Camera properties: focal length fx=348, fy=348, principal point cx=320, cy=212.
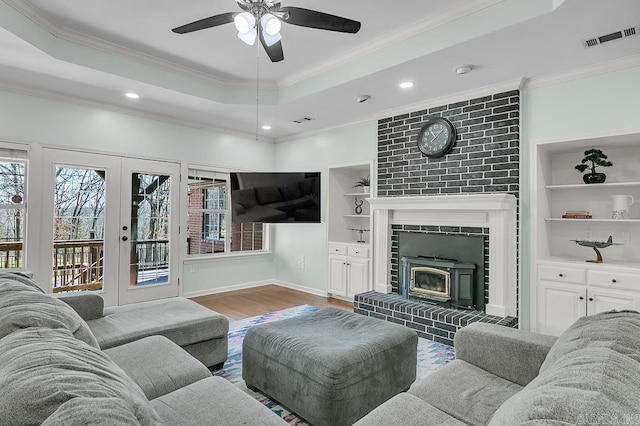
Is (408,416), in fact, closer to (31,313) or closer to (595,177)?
(31,313)

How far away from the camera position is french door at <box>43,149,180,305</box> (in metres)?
4.25

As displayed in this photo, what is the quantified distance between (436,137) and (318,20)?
234 cm

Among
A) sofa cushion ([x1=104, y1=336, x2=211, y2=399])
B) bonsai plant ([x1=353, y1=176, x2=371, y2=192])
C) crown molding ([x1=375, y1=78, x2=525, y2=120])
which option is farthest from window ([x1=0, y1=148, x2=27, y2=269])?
crown molding ([x1=375, y1=78, x2=525, y2=120])

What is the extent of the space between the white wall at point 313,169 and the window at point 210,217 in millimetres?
753

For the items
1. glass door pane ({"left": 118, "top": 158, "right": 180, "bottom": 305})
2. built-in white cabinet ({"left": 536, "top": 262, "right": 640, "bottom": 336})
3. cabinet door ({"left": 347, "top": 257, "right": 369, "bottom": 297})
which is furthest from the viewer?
cabinet door ({"left": 347, "top": 257, "right": 369, "bottom": 297})

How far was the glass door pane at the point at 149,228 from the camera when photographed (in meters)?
4.77

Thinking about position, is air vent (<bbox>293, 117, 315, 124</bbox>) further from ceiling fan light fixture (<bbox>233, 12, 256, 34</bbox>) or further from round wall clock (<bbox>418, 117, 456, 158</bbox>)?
ceiling fan light fixture (<bbox>233, 12, 256, 34</bbox>)

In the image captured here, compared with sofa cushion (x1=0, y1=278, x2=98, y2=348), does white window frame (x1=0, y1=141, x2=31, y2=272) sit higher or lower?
higher

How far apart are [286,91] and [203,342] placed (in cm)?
304

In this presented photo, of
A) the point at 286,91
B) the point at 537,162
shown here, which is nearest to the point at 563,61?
the point at 537,162

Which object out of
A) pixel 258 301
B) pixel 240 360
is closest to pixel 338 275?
pixel 258 301

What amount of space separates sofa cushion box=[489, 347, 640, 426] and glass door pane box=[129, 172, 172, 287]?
16.0 ft

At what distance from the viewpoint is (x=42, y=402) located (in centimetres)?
76

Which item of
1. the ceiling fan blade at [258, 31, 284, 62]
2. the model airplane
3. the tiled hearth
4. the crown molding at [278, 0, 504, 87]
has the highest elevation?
the crown molding at [278, 0, 504, 87]
